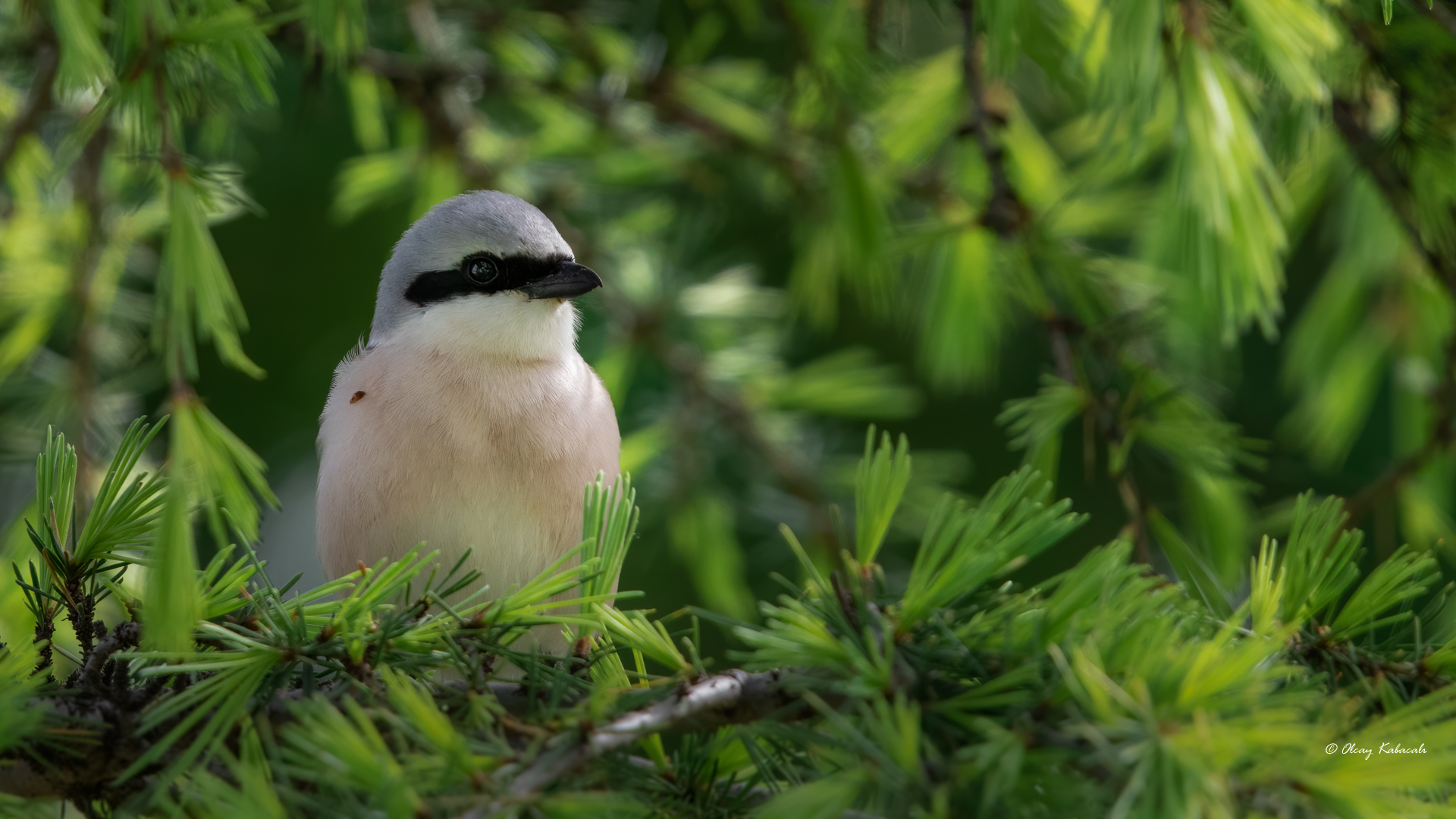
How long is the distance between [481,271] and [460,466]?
68 cm

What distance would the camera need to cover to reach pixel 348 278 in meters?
4.38

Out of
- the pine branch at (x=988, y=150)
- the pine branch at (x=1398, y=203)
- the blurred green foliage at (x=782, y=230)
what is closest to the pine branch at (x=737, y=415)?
the blurred green foliage at (x=782, y=230)

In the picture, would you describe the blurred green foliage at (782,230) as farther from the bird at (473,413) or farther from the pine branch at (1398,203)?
the bird at (473,413)

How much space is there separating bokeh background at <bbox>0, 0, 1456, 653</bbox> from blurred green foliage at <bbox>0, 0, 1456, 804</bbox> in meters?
0.01

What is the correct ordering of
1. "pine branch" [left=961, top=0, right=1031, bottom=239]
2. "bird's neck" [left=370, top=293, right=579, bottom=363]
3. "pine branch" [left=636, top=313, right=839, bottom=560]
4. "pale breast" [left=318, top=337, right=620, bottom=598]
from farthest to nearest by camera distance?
"pine branch" [left=636, top=313, right=839, bottom=560], "bird's neck" [left=370, top=293, right=579, bottom=363], "pale breast" [left=318, top=337, right=620, bottom=598], "pine branch" [left=961, top=0, right=1031, bottom=239]

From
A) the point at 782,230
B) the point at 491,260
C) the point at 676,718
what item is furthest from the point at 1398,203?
the point at 782,230

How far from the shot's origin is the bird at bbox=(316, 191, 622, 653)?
227 cm

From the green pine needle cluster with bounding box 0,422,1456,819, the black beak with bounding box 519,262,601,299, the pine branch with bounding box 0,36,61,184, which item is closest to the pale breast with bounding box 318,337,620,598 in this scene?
the black beak with bounding box 519,262,601,299

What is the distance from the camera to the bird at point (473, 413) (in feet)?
7.44

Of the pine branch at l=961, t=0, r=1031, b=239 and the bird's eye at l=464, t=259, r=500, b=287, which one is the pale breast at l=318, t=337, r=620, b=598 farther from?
the pine branch at l=961, t=0, r=1031, b=239

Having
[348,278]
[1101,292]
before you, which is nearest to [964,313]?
[1101,292]

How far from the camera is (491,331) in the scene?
2.68 metres

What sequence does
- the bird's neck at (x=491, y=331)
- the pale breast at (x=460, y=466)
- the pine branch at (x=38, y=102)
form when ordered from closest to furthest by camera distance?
the pale breast at (x=460, y=466) < the pine branch at (x=38, y=102) < the bird's neck at (x=491, y=331)

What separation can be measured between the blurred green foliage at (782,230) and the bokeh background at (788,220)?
0.04 ft
